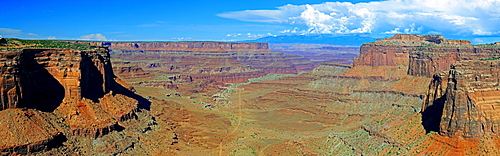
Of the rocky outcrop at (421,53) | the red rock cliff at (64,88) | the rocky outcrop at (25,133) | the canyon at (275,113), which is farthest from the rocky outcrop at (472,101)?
the rocky outcrop at (421,53)

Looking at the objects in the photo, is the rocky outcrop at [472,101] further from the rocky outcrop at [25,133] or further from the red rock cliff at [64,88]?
the rocky outcrop at [25,133]

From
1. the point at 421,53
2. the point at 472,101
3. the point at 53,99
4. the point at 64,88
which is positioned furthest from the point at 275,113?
the point at 472,101

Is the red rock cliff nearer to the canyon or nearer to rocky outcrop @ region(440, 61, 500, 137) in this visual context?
the canyon

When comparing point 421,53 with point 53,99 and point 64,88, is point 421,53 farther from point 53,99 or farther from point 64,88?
point 53,99

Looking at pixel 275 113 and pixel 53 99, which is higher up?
pixel 53 99

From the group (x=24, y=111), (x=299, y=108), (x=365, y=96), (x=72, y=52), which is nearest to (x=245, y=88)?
(x=299, y=108)

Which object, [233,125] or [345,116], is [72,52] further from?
[345,116]

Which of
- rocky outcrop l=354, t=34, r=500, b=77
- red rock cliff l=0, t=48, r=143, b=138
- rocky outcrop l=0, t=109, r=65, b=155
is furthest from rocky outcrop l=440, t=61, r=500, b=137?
rocky outcrop l=354, t=34, r=500, b=77
